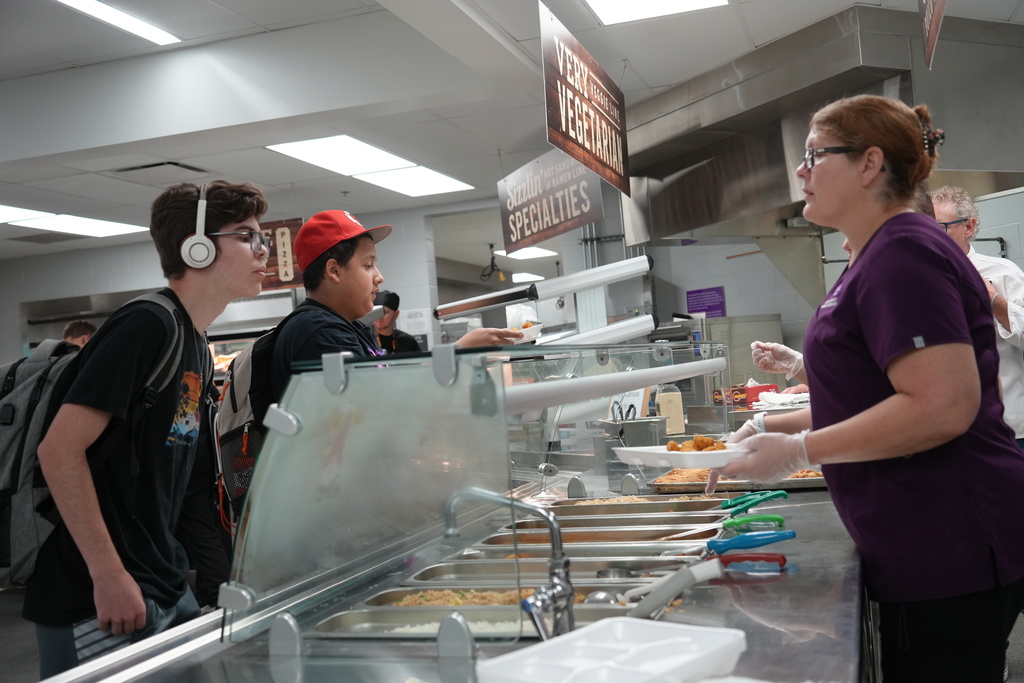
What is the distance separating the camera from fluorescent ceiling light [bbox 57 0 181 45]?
493 cm

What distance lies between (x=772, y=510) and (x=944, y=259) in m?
1.03

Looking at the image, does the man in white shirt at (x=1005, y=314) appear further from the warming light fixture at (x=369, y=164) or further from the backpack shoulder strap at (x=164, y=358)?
the warming light fixture at (x=369, y=164)

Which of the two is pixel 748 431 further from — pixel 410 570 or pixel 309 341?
pixel 309 341

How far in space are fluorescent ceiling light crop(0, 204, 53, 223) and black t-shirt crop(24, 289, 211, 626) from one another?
24.0 ft

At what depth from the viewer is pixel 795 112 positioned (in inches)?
203

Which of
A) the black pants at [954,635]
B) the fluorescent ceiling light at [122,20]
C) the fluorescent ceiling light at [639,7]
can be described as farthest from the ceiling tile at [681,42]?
the black pants at [954,635]

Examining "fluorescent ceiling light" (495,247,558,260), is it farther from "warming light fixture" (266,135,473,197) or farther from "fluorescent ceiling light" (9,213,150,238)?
"fluorescent ceiling light" (9,213,150,238)

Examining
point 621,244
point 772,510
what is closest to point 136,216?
point 621,244

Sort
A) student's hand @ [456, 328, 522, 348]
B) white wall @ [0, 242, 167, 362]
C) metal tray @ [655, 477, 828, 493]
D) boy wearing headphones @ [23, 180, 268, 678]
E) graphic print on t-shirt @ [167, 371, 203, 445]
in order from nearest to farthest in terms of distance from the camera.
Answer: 1. boy wearing headphones @ [23, 180, 268, 678]
2. graphic print on t-shirt @ [167, 371, 203, 445]
3. student's hand @ [456, 328, 522, 348]
4. metal tray @ [655, 477, 828, 493]
5. white wall @ [0, 242, 167, 362]

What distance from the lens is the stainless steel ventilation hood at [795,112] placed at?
4586mm

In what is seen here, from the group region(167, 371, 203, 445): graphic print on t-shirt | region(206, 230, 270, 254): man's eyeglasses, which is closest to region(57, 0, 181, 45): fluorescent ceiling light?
region(206, 230, 270, 254): man's eyeglasses

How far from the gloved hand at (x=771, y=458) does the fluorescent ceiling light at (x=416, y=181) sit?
22.0 ft

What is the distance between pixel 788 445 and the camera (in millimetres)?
1560

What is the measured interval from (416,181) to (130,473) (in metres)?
6.79
